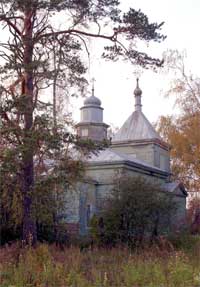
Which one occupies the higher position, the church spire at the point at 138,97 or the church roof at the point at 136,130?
the church spire at the point at 138,97

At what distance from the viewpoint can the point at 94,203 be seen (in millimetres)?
27938

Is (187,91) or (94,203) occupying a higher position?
(187,91)

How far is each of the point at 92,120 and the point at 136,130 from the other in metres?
4.60

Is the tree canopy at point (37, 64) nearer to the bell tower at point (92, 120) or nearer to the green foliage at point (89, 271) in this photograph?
the green foliage at point (89, 271)

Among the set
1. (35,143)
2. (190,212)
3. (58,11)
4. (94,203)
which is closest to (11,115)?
(35,143)

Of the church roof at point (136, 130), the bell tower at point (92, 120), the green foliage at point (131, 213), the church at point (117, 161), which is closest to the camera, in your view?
the green foliage at point (131, 213)

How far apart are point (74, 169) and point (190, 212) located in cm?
2431

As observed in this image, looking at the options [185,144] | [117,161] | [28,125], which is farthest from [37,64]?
[185,144]

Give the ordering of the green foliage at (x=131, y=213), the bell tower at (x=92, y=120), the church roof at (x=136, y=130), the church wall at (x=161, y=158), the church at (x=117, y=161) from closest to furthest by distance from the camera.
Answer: the green foliage at (x=131, y=213) < the church at (x=117, y=161) < the bell tower at (x=92, y=120) < the church wall at (x=161, y=158) < the church roof at (x=136, y=130)

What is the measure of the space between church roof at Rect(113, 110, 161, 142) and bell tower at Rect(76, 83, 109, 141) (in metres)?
2.93

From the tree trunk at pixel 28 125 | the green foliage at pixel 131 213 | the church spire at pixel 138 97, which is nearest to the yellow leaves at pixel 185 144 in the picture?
the church spire at pixel 138 97

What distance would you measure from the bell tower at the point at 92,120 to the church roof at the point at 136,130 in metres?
2.93

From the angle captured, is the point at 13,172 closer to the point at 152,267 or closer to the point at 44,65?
the point at 44,65

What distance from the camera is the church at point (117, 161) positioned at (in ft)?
87.1
